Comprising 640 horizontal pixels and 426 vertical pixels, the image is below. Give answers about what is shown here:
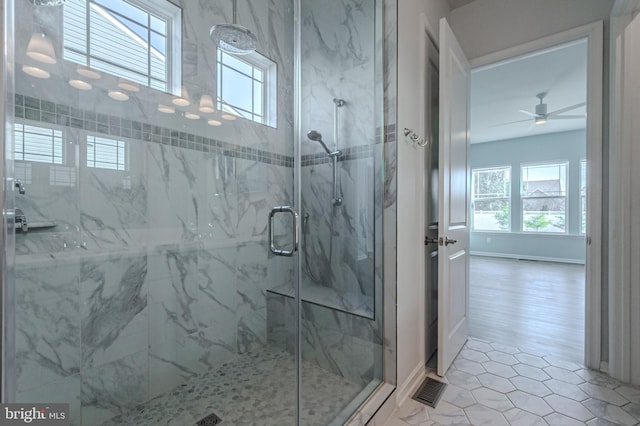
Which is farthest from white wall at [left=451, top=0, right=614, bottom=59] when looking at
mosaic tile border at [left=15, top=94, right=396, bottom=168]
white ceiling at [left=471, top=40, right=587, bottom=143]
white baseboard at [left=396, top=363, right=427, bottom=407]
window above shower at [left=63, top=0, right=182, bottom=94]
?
white baseboard at [left=396, top=363, right=427, bottom=407]

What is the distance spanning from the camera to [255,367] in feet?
6.40

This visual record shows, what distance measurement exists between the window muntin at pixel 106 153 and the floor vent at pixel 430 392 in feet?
7.28

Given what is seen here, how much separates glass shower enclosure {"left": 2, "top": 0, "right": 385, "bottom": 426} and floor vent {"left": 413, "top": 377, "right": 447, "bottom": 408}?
0.33 metres

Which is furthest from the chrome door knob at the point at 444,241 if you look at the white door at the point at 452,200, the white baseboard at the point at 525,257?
the white baseboard at the point at 525,257

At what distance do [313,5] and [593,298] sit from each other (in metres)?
2.89

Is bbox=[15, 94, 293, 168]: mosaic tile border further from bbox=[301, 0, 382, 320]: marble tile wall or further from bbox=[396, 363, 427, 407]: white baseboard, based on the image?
bbox=[396, 363, 427, 407]: white baseboard

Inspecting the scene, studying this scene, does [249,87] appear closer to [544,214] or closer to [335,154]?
[335,154]

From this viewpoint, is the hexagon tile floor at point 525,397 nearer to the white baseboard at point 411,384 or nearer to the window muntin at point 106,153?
the white baseboard at point 411,384

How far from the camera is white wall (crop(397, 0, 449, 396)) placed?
5.61ft

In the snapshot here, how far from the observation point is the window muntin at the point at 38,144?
126cm

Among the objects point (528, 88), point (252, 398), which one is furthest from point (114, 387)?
point (528, 88)

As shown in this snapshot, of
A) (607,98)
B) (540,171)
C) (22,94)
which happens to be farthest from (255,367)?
(540,171)

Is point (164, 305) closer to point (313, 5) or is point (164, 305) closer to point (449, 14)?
point (313, 5)

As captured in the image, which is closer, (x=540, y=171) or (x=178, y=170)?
(x=178, y=170)
